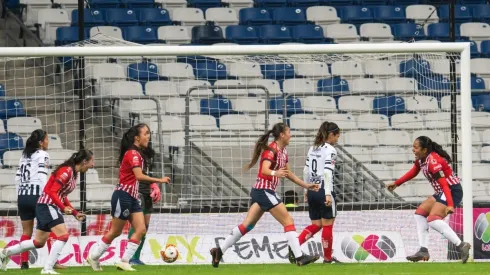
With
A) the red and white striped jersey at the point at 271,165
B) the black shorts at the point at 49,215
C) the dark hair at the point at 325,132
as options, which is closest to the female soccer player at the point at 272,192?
the red and white striped jersey at the point at 271,165

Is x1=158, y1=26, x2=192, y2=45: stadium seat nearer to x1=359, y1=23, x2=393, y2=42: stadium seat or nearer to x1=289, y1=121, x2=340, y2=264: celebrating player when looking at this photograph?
x1=359, y1=23, x2=393, y2=42: stadium seat

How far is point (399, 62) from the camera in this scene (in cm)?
2050

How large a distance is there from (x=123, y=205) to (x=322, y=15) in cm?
1134

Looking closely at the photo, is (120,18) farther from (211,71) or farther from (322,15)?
(322,15)

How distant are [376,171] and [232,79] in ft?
10.9

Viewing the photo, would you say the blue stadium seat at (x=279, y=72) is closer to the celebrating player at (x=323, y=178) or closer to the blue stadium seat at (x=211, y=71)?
the blue stadium seat at (x=211, y=71)

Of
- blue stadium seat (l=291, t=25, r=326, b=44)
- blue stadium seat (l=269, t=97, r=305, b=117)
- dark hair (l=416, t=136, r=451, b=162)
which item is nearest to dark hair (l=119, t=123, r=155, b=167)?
dark hair (l=416, t=136, r=451, b=162)

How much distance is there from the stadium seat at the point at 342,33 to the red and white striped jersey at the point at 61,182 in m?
10.5

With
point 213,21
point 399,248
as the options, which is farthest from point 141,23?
point 399,248

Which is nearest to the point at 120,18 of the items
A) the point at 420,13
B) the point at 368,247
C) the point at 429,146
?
the point at 420,13

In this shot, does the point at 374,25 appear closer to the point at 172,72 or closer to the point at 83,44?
the point at 172,72

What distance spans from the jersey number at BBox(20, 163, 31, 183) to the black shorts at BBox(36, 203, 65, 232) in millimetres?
1023

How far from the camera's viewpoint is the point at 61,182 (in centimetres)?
1408

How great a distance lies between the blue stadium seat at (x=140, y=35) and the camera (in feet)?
75.8
